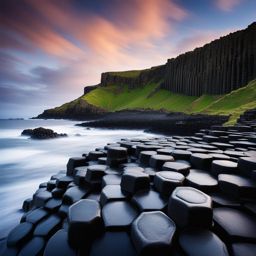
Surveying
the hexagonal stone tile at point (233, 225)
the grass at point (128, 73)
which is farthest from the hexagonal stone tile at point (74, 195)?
the grass at point (128, 73)

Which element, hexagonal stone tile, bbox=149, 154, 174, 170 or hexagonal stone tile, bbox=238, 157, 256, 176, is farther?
hexagonal stone tile, bbox=149, 154, 174, 170

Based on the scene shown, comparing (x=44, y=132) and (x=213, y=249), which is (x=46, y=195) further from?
(x=44, y=132)

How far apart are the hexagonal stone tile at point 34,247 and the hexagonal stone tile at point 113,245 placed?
2.59 feet

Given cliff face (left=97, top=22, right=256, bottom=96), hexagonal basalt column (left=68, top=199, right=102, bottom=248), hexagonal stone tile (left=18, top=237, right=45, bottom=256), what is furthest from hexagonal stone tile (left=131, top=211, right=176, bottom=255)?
cliff face (left=97, top=22, right=256, bottom=96)

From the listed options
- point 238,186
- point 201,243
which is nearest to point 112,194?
point 201,243

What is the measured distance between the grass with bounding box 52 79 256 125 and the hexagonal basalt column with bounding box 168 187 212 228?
1104 centimetres

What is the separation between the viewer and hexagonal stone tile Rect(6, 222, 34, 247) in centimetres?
260

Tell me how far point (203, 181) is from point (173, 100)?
53186mm

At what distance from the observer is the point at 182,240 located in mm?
1713

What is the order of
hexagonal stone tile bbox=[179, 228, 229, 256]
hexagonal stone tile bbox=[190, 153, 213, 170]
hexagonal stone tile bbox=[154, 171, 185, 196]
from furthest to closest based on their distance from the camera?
1. hexagonal stone tile bbox=[190, 153, 213, 170]
2. hexagonal stone tile bbox=[154, 171, 185, 196]
3. hexagonal stone tile bbox=[179, 228, 229, 256]

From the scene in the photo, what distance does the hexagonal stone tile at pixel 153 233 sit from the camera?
63.3 inches

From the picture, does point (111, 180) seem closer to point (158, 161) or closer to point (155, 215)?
point (158, 161)

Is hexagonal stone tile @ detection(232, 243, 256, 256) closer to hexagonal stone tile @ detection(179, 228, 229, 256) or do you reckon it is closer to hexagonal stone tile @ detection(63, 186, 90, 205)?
hexagonal stone tile @ detection(179, 228, 229, 256)

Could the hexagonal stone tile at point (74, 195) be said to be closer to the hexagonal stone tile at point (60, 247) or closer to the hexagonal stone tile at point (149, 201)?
the hexagonal stone tile at point (60, 247)
